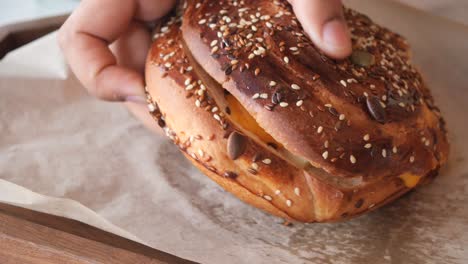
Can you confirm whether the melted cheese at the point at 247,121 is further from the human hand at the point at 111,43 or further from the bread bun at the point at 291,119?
the human hand at the point at 111,43

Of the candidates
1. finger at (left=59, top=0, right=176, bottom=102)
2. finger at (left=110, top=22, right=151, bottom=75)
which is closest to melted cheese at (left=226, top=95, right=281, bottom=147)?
finger at (left=59, top=0, right=176, bottom=102)

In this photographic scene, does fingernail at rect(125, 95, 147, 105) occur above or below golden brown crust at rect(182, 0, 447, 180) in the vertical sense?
below

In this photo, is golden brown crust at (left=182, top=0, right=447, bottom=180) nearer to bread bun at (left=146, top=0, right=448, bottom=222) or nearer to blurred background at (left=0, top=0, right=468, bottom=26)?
bread bun at (left=146, top=0, right=448, bottom=222)

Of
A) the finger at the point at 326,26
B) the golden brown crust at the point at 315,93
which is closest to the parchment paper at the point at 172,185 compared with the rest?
the golden brown crust at the point at 315,93

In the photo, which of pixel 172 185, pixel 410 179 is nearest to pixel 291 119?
pixel 410 179

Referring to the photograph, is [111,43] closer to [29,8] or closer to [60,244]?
[60,244]

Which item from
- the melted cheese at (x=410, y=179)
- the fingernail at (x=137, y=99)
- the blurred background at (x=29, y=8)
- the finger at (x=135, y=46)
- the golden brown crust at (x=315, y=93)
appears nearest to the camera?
the golden brown crust at (x=315, y=93)
